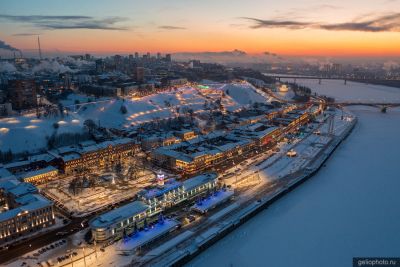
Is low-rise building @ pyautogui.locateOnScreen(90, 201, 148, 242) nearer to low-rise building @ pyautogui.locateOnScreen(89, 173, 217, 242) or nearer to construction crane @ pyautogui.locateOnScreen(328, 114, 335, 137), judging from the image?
low-rise building @ pyautogui.locateOnScreen(89, 173, 217, 242)

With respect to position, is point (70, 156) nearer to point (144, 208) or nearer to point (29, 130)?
point (29, 130)

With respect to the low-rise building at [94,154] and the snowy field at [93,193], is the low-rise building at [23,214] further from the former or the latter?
the low-rise building at [94,154]

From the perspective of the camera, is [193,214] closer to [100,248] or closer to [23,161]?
[100,248]

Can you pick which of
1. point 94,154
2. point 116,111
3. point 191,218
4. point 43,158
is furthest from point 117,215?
point 116,111

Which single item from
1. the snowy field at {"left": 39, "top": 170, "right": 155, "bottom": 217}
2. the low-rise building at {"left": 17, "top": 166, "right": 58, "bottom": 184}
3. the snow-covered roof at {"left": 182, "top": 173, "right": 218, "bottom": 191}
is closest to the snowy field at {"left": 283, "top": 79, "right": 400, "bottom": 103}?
the snow-covered roof at {"left": 182, "top": 173, "right": 218, "bottom": 191}

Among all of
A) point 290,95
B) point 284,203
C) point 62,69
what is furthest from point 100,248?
point 62,69

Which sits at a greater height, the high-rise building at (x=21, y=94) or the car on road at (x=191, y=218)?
the high-rise building at (x=21, y=94)

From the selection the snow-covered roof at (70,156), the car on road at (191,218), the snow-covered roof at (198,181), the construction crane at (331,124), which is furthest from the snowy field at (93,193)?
the construction crane at (331,124)
